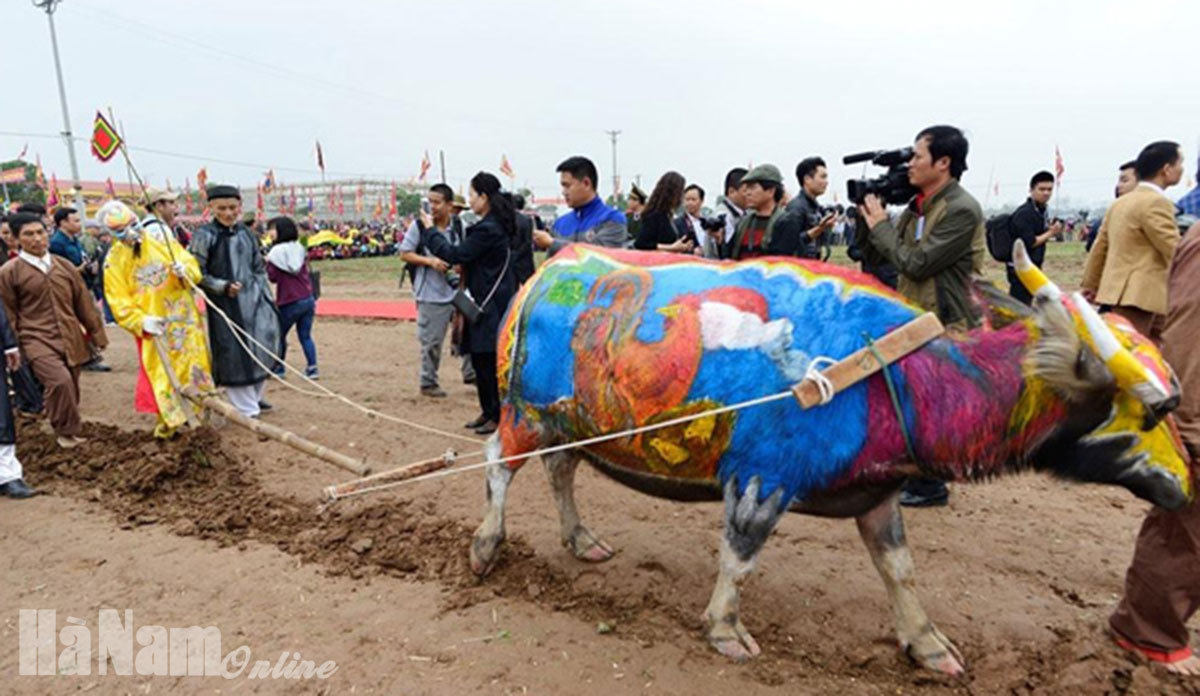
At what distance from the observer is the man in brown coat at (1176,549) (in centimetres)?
268

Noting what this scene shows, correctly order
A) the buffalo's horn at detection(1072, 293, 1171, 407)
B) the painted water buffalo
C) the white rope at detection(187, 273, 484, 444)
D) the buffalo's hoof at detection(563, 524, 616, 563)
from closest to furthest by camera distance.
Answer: the buffalo's horn at detection(1072, 293, 1171, 407)
the painted water buffalo
the buffalo's hoof at detection(563, 524, 616, 563)
the white rope at detection(187, 273, 484, 444)

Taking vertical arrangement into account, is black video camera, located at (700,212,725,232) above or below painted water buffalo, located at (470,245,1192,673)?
above

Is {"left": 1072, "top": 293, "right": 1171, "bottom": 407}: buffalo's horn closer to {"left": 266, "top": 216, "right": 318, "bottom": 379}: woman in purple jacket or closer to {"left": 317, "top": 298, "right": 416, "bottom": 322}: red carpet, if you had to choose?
{"left": 266, "top": 216, "right": 318, "bottom": 379}: woman in purple jacket

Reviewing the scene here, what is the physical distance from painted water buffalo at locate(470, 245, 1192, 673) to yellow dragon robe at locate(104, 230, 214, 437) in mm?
4002

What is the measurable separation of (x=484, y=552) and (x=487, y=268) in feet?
9.36

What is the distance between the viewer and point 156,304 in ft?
19.4

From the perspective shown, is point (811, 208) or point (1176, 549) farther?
point (811, 208)

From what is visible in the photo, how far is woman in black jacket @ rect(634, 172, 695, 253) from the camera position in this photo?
5.75 meters

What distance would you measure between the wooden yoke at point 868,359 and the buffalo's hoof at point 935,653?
119cm

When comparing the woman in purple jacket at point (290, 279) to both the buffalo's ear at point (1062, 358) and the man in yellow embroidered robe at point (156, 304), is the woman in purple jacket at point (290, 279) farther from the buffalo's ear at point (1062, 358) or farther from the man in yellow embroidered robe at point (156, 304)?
the buffalo's ear at point (1062, 358)

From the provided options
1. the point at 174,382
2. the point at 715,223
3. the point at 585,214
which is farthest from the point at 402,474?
the point at 715,223

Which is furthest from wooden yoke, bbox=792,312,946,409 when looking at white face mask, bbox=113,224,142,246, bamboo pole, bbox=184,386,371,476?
white face mask, bbox=113,224,142,246

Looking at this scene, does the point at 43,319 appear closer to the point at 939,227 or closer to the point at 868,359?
the point at 868,359

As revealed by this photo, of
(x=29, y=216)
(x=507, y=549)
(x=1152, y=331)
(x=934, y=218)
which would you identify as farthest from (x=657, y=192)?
(x=29, y=216)
